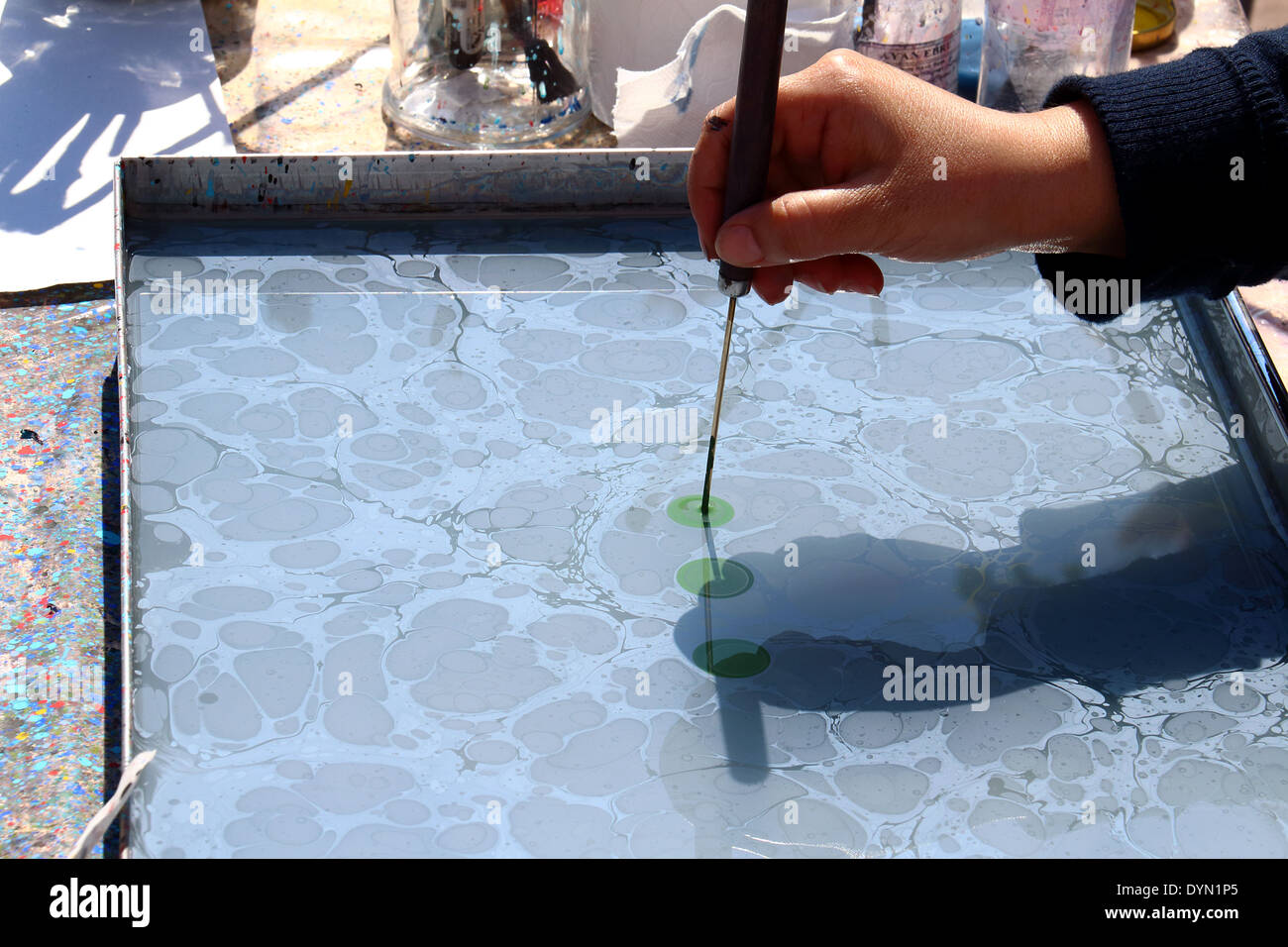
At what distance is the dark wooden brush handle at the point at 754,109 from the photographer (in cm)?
60

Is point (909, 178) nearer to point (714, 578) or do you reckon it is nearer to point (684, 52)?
point (714, 578)

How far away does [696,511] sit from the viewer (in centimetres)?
73

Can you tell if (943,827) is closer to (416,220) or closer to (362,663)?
(362,663)

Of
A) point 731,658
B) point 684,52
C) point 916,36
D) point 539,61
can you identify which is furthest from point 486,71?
point 731,658

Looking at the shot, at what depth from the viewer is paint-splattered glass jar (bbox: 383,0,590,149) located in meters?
1.12

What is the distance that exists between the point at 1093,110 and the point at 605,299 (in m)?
0.33

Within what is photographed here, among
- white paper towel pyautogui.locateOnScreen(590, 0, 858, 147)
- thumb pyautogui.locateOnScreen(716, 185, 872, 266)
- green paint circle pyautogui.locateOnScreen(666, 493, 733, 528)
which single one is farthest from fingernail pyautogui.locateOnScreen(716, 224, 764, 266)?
white paper towel pyautogui.locateOnScreen(590, 0, 858, 147)

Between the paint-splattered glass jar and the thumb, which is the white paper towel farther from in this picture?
the thumb

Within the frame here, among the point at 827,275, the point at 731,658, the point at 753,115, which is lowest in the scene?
the point at 731,658

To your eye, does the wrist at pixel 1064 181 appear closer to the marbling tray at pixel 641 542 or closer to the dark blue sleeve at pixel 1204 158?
the dark blue sleeve at pixel 1204 158

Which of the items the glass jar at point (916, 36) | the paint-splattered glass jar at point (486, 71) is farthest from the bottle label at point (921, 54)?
the paint-splattered glass jar at point (486, 71)

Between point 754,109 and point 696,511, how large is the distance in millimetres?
228

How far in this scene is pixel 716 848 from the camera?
557 millimetres

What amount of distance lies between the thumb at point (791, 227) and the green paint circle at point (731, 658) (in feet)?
0.65
